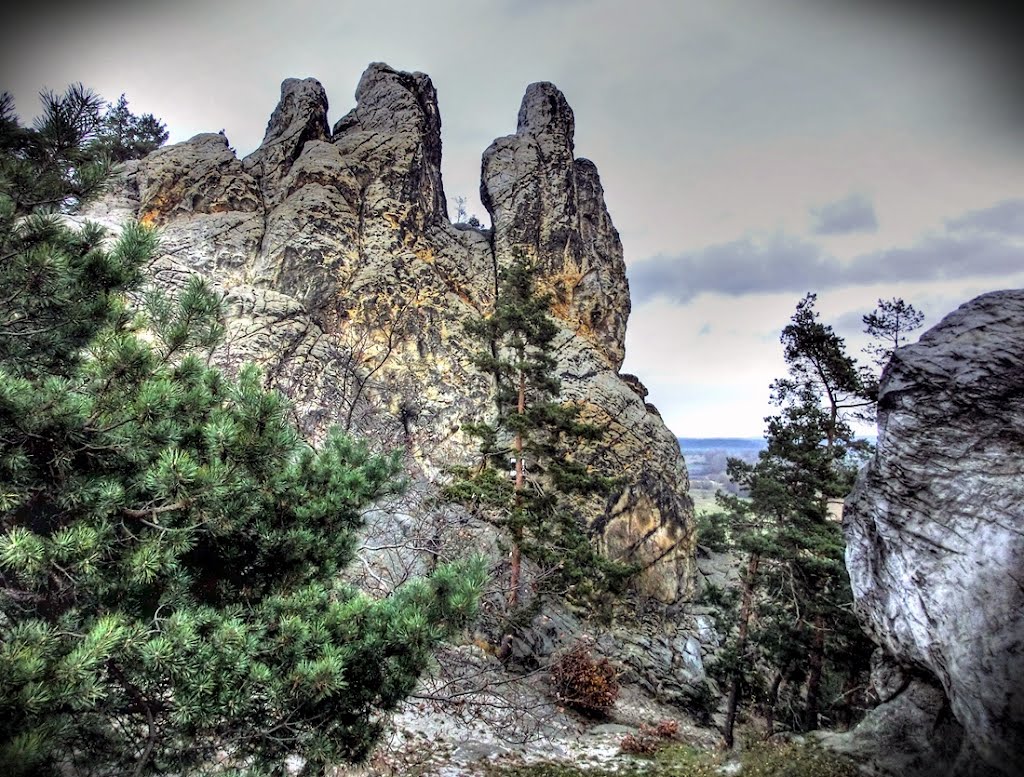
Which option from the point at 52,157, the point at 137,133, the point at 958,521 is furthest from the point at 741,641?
the point at 137,133

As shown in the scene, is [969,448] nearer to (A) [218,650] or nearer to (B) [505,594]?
(A) [218,650]

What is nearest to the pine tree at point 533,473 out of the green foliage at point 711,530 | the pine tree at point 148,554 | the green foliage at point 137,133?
the pine tree at point 148,554

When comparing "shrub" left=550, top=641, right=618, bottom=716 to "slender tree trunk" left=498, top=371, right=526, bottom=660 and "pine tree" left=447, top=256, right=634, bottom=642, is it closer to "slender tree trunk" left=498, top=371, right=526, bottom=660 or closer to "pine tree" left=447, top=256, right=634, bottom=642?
"slender tree trunk" left=498, top=371, right=526, bottom=660

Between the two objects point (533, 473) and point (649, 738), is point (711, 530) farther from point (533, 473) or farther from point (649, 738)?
point (649, 738)

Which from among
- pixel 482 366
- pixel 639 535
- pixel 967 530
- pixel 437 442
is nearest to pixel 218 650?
pixel 967 530

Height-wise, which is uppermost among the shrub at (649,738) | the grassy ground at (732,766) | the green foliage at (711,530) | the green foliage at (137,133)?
the green foliage at (137,133)

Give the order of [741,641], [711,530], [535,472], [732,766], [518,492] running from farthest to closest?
[711,530] → [535,472] → [741,641] → [518,492] → [732,766]

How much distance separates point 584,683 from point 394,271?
695 inches

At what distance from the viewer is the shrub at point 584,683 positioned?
13.1m

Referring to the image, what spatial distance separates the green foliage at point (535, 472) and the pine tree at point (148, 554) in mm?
8155

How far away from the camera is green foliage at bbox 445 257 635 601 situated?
12695mm

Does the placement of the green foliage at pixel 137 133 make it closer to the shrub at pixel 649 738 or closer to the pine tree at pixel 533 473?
the pine tree at pixel 533 473

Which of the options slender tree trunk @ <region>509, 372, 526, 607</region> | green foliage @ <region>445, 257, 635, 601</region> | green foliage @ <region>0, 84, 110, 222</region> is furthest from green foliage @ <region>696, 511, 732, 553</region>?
green foliage @ <region>0, 84, 110, 222</region>

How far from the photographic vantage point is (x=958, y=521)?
663 cm
